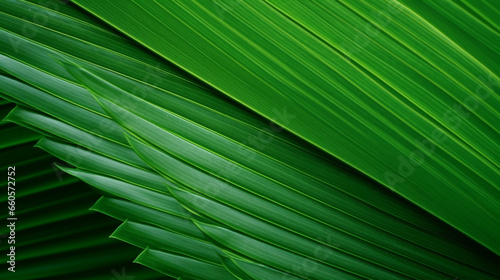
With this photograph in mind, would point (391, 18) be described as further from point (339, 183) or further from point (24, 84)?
point (24, 84)

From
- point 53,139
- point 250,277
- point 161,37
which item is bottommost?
point 250,277

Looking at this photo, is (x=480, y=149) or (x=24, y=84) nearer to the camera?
(x=480, y=149)

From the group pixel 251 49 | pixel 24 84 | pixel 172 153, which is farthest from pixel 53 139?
pixel 251 49

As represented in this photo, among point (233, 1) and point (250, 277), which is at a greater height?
point (233, 1)

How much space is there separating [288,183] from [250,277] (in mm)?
125

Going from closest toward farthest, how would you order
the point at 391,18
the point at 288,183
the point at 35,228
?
1. the point at 391,18
2. the point at 288,183
3. the point at 35,228

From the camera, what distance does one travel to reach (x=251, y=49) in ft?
1.57

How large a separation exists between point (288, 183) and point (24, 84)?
1.23 feet

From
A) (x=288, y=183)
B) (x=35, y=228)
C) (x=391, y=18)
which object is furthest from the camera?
(x=35, y=228)

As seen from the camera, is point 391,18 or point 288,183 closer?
point 391,18

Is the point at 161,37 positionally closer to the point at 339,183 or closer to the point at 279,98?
the point at 279,98

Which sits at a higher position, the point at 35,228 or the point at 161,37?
the point at 161,37

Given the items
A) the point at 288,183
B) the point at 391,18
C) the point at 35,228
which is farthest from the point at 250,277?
the point at 35,228

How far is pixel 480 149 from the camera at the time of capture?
1.54ft
